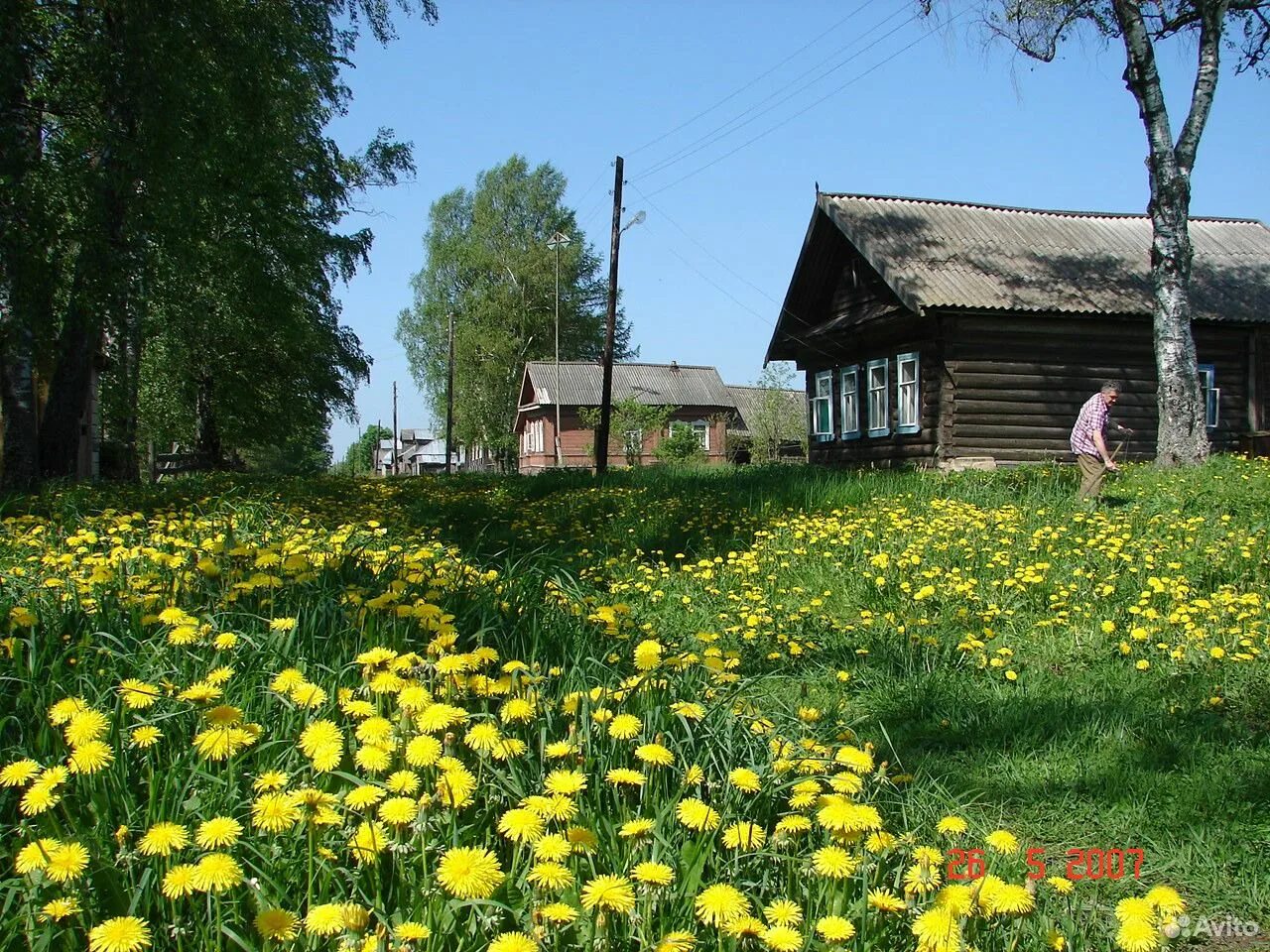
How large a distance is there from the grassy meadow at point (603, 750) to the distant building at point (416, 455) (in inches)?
2960

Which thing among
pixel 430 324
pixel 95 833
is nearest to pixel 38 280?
pixel 95 833

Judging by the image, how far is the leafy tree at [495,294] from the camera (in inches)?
1873

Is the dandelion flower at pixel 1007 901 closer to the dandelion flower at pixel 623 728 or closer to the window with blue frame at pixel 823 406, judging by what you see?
the dandelion flower at pixel 623 728

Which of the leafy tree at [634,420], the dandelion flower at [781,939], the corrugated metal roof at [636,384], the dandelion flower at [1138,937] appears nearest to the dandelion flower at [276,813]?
the dandelion flower at [781,939]

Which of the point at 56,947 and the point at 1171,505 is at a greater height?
the point at 1171,505

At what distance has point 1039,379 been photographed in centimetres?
1786

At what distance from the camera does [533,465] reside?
169 ft

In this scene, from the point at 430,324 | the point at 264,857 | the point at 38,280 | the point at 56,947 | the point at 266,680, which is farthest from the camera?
the point at 430,324

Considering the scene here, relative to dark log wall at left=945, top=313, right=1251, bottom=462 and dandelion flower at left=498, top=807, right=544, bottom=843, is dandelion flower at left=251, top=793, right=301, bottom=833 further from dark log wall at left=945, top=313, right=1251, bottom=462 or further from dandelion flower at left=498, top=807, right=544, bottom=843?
dark log wall at left=945, top=313, right=1251, bottom=462

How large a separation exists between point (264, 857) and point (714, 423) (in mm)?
51944

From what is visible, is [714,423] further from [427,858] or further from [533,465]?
[427,858]

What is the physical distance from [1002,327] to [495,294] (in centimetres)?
3365

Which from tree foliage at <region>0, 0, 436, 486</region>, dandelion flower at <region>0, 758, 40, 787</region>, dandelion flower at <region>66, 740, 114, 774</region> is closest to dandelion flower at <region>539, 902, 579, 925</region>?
dandelion flower at <region>66, 740, 114, 774</region>

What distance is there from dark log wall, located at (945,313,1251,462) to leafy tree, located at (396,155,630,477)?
32.3 m
